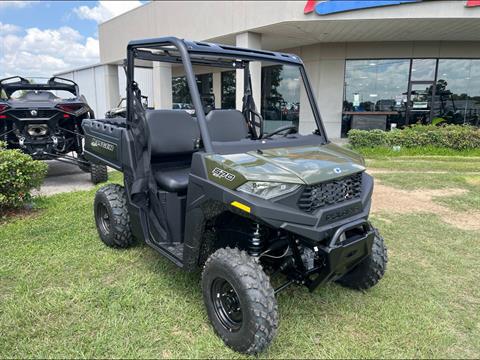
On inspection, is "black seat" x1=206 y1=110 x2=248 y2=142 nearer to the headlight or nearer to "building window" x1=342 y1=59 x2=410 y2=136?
the headlight

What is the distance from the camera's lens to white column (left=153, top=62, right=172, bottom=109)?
53.3 feet

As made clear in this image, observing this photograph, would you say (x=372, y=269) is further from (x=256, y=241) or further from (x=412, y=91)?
(x=412, y=91)

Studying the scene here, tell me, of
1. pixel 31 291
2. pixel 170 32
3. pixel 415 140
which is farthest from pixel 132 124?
pixel 170 32

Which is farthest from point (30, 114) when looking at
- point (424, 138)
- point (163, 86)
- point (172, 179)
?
point (163, 86)

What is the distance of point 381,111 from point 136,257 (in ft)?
40.6

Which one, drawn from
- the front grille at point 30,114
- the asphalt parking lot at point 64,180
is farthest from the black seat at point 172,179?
the front grille at point 30,114

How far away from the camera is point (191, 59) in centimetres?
290

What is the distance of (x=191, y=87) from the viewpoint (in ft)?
8.92

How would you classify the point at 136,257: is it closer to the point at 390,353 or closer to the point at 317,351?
the point at 317,351

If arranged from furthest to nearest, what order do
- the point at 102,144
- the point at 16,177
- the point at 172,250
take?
the point at 16,177
the point at 102,144
the point at 172,250

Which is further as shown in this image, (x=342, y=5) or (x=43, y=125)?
(x=342, y=5)

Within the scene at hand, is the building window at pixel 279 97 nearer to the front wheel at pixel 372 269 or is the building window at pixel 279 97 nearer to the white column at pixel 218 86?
the white column at pixel 218 86

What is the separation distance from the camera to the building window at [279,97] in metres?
15.0

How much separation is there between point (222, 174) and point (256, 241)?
55cm
